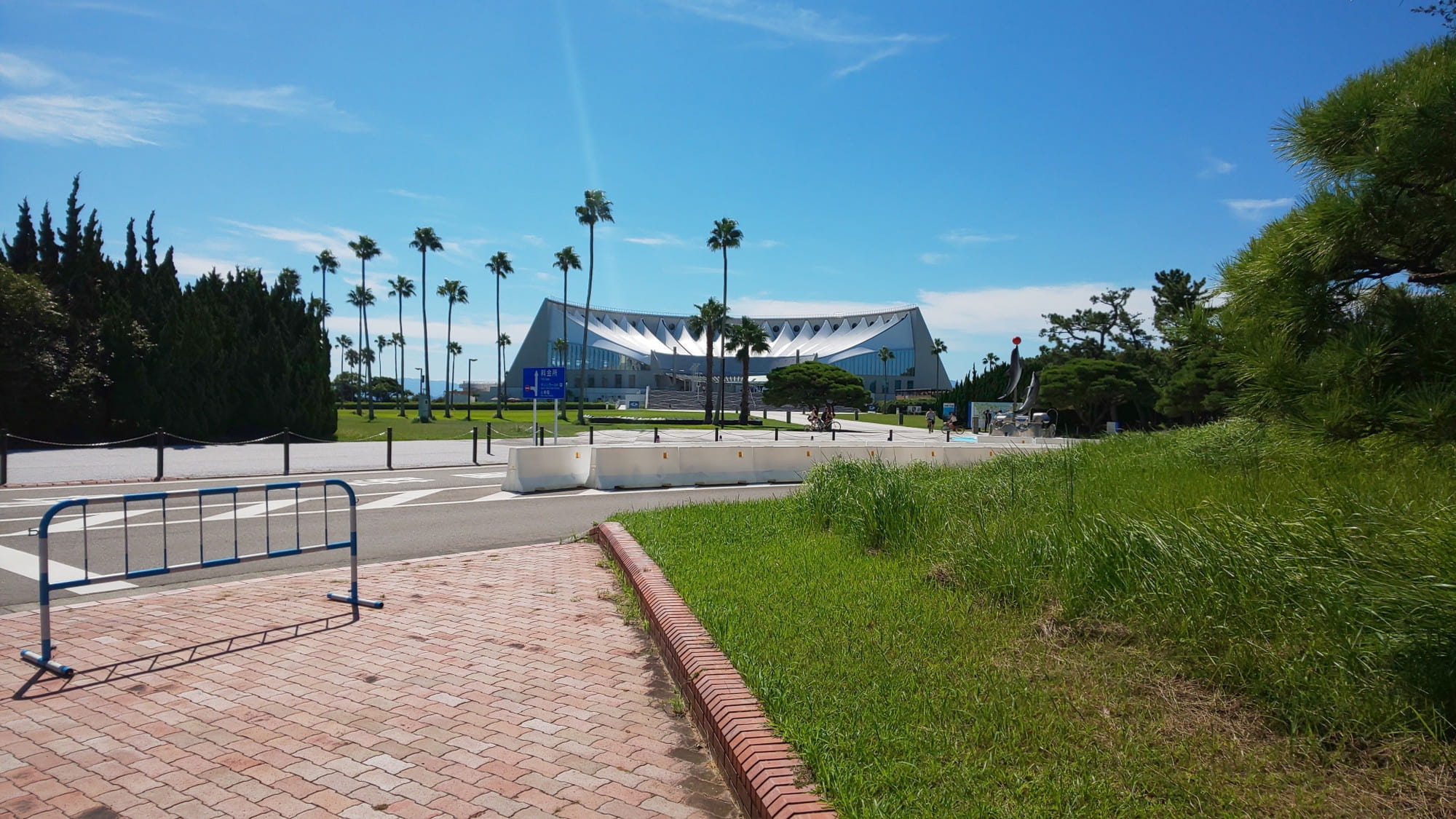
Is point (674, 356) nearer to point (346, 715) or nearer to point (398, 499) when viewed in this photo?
point (398, 499)

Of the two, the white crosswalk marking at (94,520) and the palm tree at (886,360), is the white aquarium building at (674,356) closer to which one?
the palm tree at (886,360)

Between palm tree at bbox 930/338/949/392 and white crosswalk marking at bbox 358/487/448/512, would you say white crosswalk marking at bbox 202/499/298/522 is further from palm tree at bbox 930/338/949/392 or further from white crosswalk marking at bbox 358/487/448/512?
palm tree at bbox 930/338/949/392

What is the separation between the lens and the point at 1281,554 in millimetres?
4496

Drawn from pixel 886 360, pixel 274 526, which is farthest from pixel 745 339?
pixel 886 360

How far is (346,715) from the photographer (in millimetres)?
4672

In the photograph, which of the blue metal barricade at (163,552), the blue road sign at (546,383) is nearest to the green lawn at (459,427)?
the blue road sign at (546,383)

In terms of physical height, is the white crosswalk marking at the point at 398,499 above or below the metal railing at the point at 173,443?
below

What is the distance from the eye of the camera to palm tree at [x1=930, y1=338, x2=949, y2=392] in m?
139

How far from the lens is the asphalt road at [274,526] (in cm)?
842

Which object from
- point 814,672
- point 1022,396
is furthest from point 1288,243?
point 1022,396

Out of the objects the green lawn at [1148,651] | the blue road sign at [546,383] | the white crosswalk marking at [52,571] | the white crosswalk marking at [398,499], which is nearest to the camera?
the green lawn at [1148,651]

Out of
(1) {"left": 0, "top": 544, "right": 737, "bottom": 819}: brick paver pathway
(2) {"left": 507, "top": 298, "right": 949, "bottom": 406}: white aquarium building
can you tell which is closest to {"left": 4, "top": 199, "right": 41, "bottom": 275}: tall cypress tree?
(1) {"left": 0, "top": 544, "right": 737, "bottom": 819}: brick paver pathway

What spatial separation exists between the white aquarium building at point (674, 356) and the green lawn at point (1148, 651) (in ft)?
408

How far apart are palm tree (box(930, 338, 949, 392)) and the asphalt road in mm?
126441
